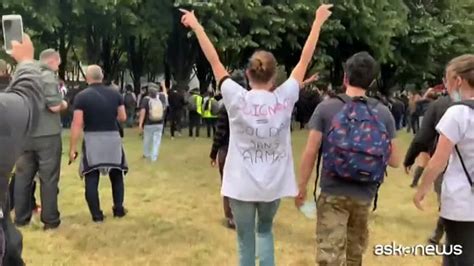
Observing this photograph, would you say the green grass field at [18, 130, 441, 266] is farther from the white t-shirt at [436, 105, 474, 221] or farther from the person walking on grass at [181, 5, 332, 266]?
the white t-shirt at [436, 105, 474, 221]

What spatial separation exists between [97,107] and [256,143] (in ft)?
11.3

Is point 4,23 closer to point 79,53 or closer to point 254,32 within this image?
point 254,32

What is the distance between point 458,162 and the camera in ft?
14.1

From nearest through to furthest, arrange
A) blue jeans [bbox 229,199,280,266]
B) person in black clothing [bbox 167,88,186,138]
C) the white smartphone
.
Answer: the white smartphone < blue jeans [bbox 229,199,280,266] < person in black clothing [bbox 167,88,186,138]

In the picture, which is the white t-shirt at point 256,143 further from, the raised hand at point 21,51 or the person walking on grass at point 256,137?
the raised hand at point 21,51

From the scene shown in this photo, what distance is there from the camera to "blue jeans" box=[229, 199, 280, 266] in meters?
4.86

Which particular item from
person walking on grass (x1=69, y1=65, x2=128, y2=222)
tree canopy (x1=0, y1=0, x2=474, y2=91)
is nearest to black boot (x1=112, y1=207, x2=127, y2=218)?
person walking on grass (x1=69, y1=65, x2=128, y2=222)

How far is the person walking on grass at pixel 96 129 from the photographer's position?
25.3 feet

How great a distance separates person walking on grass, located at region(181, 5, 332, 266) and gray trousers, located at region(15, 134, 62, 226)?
3.16 meters

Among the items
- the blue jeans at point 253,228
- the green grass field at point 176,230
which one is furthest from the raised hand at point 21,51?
the green grass field at point 176,230

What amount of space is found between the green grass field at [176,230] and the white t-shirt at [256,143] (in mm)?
1889

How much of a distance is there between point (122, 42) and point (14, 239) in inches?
1334

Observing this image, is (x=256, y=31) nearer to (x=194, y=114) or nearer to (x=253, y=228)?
(x=194, y=114)

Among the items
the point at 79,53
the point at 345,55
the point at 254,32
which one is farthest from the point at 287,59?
the point at 79,53
